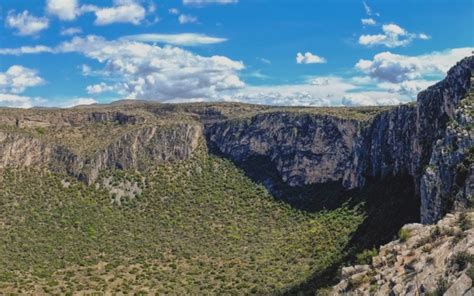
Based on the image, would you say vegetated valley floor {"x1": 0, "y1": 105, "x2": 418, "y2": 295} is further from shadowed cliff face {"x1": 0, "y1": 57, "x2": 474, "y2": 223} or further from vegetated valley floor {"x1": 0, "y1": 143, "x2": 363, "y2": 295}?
shadowed cliff face {"x1": 0, "y1": 57, "x2": 474, "y2": 223}

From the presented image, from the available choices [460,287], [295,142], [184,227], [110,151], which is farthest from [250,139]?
[460,287]

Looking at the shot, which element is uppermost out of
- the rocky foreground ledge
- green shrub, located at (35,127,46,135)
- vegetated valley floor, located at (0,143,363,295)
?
green shrub, located at (35,127,46,135)

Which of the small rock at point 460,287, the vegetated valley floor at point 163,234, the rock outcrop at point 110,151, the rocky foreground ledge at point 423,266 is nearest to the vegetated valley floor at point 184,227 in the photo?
the vegetated valley floor at point 163,234

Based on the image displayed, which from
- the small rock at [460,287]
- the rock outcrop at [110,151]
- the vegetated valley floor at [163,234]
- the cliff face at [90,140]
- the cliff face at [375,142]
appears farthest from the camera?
the cliff face at [90,140]

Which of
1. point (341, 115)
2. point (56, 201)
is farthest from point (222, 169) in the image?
point (56, 201)

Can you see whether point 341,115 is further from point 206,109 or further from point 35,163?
point 35,163

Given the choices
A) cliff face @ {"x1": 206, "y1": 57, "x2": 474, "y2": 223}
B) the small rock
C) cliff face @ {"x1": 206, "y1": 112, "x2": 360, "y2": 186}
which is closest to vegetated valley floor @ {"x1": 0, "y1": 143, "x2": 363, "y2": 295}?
cliff face @ {"x1": 206, "y1": 112, "x2": 360, "y2": 186}

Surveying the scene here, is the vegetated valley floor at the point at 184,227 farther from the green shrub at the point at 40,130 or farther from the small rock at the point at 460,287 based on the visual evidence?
the small rock at the point at 460,287

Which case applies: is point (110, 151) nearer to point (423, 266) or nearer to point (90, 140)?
point (90, 140)
